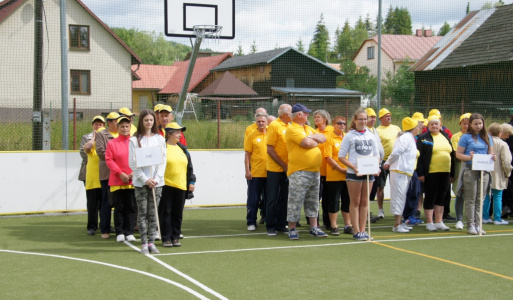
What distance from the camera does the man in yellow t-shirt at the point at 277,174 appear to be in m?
8.75

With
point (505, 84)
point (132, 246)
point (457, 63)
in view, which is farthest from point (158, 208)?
point (457, 63)

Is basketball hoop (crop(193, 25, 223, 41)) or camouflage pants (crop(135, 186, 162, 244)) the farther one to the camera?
basketball hoop (crop(193, 25, 223, 41))

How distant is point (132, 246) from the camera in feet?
26.3

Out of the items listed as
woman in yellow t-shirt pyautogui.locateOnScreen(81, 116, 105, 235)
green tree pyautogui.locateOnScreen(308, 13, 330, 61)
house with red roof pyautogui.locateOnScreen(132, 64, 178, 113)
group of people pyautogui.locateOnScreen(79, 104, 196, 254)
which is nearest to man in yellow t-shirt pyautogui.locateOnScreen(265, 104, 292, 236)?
group of people pyautogui.locateOnScreen(79, 104, 196, 254)

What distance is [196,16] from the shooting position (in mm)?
13594

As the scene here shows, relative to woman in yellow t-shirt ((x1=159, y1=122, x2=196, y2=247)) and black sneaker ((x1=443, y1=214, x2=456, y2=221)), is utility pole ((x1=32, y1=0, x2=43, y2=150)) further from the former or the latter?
black sneaker ((x1=443, y1=214, x2=456, y2=221))

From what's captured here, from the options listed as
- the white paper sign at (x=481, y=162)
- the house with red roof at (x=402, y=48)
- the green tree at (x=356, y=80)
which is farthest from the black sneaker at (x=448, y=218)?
the house with red roof at (x=402, y=48)

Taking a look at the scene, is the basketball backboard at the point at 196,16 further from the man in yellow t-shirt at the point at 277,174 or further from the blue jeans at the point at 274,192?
the blue jeans at the point at 274,192

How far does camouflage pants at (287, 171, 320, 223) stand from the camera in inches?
330

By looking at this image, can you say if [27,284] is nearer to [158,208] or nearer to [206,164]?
[158,208]

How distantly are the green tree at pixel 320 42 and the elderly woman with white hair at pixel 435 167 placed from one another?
5970mm

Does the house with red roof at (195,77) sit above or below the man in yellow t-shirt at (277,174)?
above

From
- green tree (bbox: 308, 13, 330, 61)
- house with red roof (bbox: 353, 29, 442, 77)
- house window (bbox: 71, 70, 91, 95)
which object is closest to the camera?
green tree (bbox: 308, 13, 330, 61)

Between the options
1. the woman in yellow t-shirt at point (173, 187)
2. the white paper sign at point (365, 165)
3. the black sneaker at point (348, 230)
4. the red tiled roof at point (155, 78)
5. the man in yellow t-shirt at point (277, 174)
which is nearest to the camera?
the woman in yellow t-shirt at point (173, 187)
